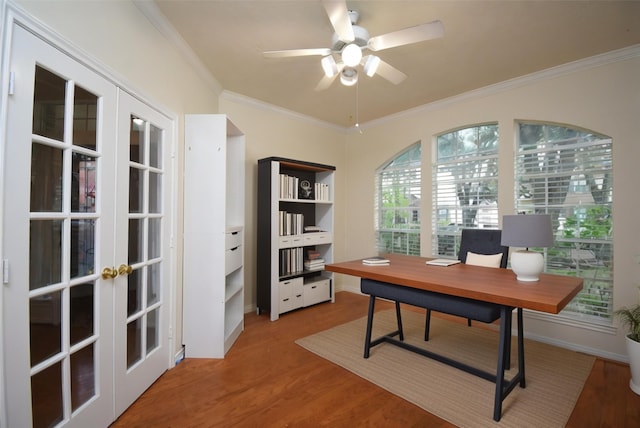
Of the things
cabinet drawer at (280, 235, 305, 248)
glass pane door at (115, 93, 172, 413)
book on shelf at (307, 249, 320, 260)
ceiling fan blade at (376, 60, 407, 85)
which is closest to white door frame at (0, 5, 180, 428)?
glass pane door at (115, 93, 172, 413)

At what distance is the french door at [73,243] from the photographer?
1.20 metres

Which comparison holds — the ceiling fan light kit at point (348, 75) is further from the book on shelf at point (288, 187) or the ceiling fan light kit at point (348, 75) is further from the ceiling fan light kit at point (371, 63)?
the book on shelf at point (288, 187)

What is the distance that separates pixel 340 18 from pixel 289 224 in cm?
245

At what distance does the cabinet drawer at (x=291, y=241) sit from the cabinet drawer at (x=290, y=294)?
0.44 m

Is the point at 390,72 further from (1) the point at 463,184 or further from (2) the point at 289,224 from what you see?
(2) the point at 289,224

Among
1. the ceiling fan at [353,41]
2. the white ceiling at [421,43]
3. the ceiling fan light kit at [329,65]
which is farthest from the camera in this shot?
the ceiling fan light kit at [329,65]

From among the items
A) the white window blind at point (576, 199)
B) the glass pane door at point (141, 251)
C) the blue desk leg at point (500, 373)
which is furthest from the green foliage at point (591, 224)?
the glass pane door at point (141, 251)

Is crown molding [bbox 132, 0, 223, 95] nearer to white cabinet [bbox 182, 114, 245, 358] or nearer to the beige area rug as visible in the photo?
white cabinet [bbox 182, 114, 245, 358]

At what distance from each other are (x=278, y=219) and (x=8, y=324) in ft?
8.32

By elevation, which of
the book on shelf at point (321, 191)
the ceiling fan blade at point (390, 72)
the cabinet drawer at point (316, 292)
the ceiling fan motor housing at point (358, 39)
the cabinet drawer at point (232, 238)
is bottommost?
the cabinet drawer at point (316, 292)

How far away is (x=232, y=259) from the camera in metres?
2.86

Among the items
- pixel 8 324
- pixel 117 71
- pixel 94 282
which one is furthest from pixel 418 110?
pixel 8 324

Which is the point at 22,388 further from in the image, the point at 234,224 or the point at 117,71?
the point at 234,224

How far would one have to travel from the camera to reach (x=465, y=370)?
2209mm
